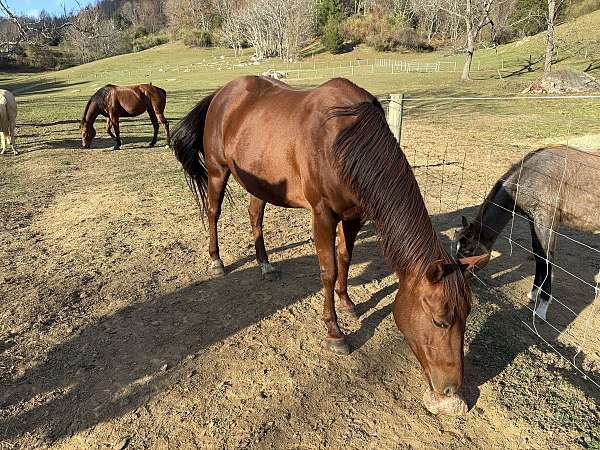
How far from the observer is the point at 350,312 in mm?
3418

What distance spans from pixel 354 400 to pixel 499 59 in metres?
38.7

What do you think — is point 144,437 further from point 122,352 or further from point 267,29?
point 267,29

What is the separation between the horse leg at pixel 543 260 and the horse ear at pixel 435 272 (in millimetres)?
1768

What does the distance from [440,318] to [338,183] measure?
3.50 feet

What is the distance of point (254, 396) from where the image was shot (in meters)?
2.56

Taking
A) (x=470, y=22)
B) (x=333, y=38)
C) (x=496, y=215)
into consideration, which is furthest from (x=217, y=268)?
(x=333, y=38)

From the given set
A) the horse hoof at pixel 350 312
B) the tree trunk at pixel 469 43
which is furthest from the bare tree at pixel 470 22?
the horse hoof at pixel 350 312

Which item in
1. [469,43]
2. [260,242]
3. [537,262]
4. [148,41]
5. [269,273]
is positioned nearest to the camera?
[537,262]

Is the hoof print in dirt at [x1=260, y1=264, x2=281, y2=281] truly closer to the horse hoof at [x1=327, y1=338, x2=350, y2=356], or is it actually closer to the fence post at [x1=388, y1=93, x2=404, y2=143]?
the horse hoof at [x1=327, y1=338, x2=350, y2=356]

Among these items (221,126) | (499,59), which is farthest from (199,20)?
(221,126)

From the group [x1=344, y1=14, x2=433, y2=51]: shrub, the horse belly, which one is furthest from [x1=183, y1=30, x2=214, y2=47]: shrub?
the horse belly

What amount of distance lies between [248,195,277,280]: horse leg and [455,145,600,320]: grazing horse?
187cm

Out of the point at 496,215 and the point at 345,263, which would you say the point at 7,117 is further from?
the point at 496,215

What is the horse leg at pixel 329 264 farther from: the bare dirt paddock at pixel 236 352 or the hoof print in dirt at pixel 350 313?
the hoof print in dirt at pixel 350 313
